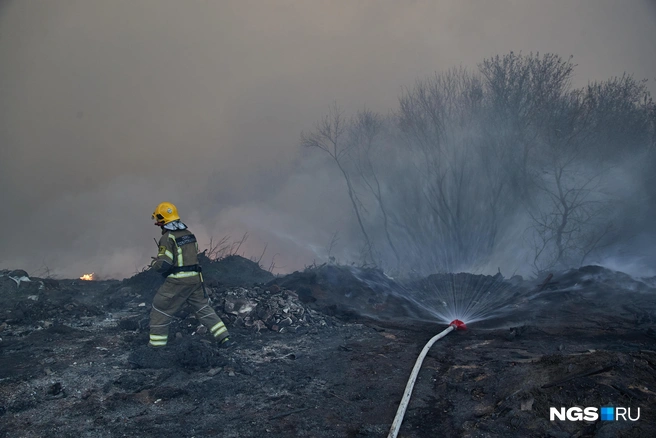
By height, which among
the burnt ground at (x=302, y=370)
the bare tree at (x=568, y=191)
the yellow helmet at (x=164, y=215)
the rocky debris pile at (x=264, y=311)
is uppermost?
the bare tree at (x=568, y=191)

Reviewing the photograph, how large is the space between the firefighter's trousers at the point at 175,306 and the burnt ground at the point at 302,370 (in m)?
0.33

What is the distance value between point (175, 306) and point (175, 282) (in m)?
0.43

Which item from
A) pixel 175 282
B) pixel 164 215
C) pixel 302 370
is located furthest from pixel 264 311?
pixel 164 215

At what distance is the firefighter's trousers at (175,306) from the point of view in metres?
6.88

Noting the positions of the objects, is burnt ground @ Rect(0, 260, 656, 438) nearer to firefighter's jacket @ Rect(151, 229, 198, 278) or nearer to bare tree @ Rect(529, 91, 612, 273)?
firefighter's jacket @ Rect(151, 229, 198, 278)

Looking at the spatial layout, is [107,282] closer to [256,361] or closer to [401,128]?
[256,361]

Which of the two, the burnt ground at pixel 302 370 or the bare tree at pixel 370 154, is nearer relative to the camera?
the burnt ground at pixel 302 370

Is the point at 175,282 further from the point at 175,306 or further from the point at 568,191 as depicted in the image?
the point at 568,191

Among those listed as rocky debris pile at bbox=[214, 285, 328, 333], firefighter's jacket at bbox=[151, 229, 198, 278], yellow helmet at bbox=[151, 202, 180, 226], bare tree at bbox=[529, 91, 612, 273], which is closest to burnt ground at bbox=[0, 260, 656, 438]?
rocky debris pile at bbox=[214, 285, 328, 333]

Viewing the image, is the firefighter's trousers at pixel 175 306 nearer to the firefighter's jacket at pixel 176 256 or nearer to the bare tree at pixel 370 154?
the firefighter's jacket at pixel 176 256

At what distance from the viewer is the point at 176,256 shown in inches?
281

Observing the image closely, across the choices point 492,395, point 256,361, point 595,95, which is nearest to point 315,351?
point 256,361

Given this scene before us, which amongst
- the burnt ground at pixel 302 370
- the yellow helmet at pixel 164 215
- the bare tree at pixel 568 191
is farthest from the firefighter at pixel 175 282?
the bare tree at pixel 568 191

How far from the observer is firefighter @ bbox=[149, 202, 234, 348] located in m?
6.90
